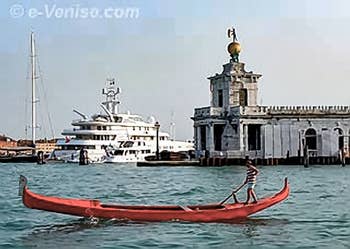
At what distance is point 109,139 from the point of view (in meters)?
83.6

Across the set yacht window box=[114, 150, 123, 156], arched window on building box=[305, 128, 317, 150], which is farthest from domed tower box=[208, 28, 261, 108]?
yacht window box=[114, 150, 123, 156]

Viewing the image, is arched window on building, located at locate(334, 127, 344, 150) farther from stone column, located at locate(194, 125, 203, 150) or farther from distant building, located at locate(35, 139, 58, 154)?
distant building, located at locate(35, 139, 58, 154)

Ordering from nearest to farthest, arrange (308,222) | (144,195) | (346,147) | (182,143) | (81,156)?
(308,222), (144,195), (346,147), (81,156), (182,143)

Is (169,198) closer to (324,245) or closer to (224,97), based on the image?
(324,245)

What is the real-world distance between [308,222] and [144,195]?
11.8 metres

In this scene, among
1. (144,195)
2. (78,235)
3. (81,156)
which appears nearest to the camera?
(78,235)

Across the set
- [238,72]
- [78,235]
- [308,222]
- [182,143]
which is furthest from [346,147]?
[78,235]

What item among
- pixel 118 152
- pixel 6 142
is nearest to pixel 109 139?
pixel 118 152

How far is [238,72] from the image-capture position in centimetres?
6812

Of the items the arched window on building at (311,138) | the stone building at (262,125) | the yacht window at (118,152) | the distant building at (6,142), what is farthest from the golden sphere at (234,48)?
the distant building at (6,142)

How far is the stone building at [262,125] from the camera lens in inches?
2640

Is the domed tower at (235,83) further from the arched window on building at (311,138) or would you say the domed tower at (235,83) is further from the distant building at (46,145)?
the distant building at (46,145)

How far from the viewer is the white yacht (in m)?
80.6

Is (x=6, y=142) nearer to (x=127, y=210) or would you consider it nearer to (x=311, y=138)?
(x=311, y=138)
